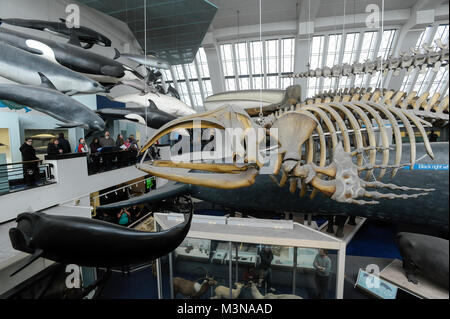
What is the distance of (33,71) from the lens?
3574 millimetres

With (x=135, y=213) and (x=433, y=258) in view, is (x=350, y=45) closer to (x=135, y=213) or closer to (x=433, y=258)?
(x=135, y=213)

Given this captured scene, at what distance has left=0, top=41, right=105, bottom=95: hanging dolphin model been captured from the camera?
3.38 meters

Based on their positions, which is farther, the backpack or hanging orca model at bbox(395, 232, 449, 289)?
the backpack

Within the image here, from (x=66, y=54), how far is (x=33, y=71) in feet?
3.31

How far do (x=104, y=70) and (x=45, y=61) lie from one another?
3.79 ft

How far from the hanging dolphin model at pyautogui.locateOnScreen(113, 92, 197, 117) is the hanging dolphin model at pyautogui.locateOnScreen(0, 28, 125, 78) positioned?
55 cm

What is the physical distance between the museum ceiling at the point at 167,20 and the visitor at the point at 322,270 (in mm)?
6730

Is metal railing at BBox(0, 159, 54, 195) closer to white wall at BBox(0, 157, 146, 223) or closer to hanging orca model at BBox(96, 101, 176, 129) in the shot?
white wall at BBox(0, 157, 146, 223)

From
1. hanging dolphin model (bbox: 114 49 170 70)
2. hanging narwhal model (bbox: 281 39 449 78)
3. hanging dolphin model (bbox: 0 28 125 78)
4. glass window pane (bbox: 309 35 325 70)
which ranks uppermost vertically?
glass window pane (bbox: 309 35 325 70)

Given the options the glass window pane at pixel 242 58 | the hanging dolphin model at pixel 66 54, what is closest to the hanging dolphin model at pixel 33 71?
the hanging dolphin model at pixel 66 54

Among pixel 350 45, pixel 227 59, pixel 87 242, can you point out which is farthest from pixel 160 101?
pixel 350 45

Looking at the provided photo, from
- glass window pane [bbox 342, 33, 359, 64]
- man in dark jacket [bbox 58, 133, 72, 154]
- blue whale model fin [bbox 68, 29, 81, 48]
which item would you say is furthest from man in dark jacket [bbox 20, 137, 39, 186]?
glass window pane [bbox 342, 33, 359, 64]

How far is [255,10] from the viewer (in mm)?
10969

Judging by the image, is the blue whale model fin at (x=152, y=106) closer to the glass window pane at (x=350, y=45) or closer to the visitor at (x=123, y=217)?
the visitor at (x=123, y=217)
